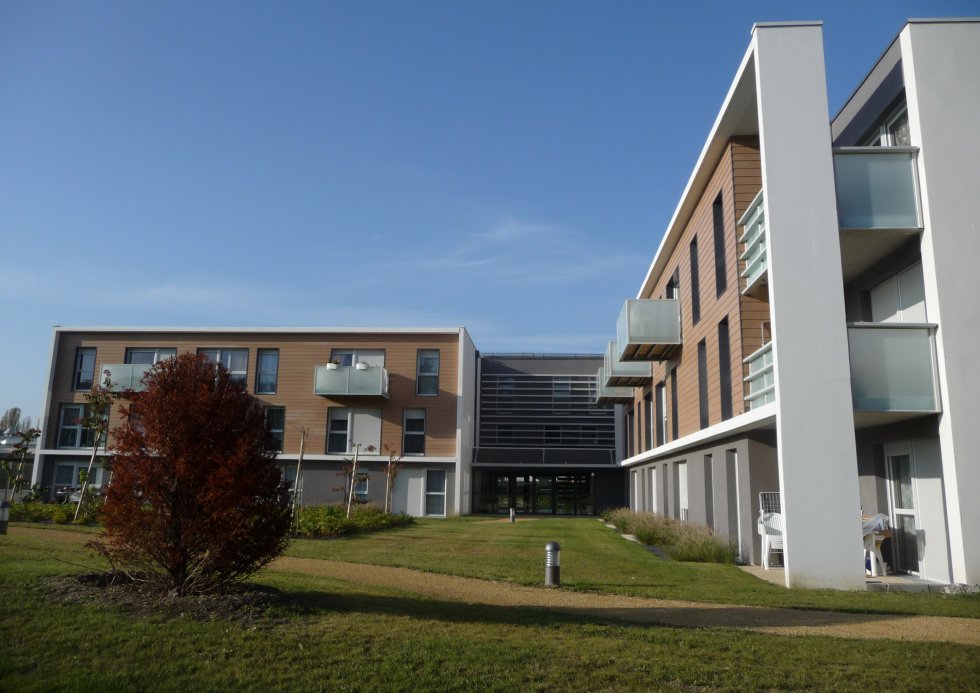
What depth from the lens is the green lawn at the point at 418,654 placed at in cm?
591

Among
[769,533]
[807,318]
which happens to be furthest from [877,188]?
[769,533]

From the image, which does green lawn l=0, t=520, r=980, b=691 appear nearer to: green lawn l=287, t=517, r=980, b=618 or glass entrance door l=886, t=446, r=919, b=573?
green lawn l=287, t=517, r=980, b=618

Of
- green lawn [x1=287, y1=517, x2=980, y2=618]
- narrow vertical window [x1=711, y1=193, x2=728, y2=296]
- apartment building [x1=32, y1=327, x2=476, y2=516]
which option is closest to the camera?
green lawn [x1=287, y1=517, x2=980, y2=618]

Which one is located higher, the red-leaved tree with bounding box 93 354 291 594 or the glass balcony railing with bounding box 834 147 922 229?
the glass balcony railing with bounding box 834 147 922 229

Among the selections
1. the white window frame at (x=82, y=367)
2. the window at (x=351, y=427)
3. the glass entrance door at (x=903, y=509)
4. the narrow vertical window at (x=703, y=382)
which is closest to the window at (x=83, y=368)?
the white window frame at (x=82, y=367)

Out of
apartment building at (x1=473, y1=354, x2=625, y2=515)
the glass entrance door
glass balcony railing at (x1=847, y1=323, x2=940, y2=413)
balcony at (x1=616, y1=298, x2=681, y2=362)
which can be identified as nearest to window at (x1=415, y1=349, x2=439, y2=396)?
apartment building at (x1=473, y1=354, x2=625, y2=515)

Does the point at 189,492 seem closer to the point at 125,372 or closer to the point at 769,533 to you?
the point at 769,533

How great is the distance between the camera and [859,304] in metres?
15.7

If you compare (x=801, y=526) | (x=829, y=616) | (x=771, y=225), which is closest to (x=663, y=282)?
(x=771, y=225)

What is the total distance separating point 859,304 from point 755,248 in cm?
313

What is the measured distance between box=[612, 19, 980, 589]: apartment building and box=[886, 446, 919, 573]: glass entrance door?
0.04 m

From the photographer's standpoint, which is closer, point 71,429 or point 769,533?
point 769,533

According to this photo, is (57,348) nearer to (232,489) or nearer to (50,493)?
(50,493)

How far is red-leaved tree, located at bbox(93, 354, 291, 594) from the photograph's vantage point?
26.7 feet
